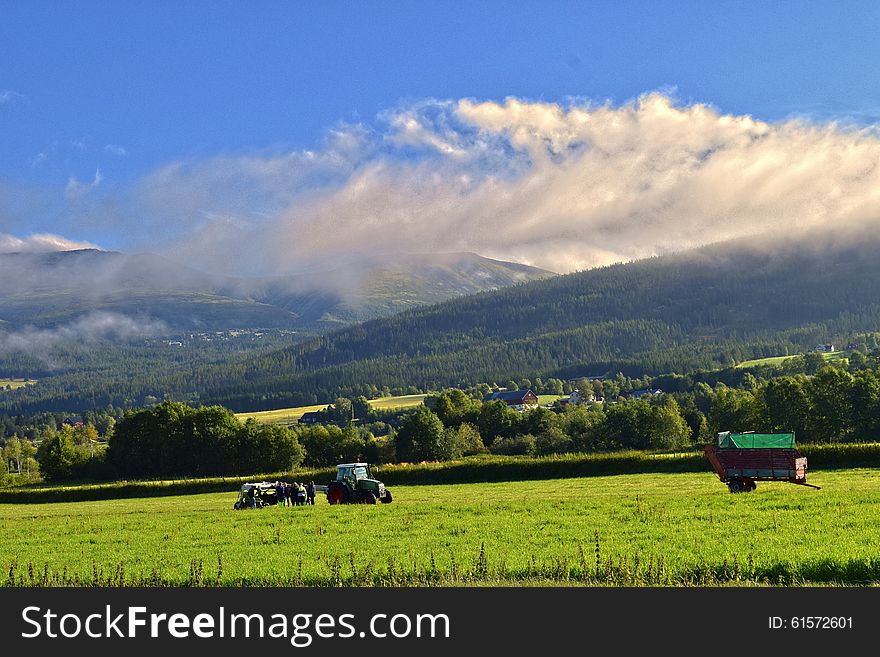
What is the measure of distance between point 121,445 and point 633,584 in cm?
9888

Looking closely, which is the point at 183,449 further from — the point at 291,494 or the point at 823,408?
the point at 823,408

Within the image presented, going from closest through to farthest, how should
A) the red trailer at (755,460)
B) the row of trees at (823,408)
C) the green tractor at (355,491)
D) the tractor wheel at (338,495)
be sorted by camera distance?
the red trailer at (755,460)
the green tractor at (355,491)
the tractor wheel at (338,495)
the row of trees at (823,408)

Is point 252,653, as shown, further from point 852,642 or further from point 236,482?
point 236,482

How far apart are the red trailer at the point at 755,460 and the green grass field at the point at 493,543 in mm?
1439

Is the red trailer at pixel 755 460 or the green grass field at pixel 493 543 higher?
the red trailer at pixel 755 460

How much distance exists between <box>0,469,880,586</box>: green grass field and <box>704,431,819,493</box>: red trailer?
1439 millimetres

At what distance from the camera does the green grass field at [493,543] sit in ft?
68.8

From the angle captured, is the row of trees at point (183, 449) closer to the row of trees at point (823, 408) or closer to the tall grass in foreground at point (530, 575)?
the row of trees at point (823, 408)

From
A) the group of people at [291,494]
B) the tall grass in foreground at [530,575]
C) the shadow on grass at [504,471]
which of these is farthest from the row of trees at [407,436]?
the tall grass in foreground at [530,575]

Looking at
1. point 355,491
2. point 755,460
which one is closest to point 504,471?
point 355,491

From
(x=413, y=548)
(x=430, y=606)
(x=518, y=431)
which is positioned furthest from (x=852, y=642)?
(x=518, y=431)

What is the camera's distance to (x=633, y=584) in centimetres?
1956

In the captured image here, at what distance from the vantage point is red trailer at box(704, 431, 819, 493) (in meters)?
41.3

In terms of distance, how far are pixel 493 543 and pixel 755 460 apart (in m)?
20.5
